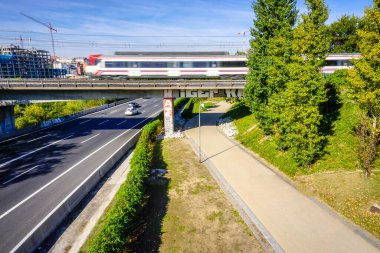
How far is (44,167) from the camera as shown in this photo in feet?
83.8

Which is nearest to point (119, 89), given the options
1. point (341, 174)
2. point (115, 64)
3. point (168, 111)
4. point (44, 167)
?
point (168, 111)

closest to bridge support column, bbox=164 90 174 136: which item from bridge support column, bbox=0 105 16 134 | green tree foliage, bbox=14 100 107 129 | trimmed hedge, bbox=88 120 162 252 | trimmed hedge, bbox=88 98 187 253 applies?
trimmed hedge, bbox=88 98 187 253

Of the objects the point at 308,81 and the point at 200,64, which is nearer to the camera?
the point at 308,81

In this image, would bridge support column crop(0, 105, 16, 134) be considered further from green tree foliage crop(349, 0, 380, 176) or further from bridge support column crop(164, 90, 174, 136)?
green tree foliage crop(349, 0, 380, 176)

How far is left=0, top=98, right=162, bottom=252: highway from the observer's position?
16.6m

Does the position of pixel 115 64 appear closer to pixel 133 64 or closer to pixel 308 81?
pixel 133 64

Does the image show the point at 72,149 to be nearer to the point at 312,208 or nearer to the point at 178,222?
the point at 178,222

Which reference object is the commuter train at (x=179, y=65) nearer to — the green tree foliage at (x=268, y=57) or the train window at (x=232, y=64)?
A: the train window at (x=232, y=64)

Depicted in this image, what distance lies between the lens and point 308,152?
2005 cm

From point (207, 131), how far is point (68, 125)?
25.1 meters

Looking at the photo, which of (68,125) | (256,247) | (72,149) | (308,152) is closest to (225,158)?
(308,152)

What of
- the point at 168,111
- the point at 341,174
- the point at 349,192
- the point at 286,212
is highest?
the point at 168,111

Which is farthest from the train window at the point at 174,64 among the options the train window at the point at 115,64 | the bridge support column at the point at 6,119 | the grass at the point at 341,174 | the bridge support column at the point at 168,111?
the bridge support column at the point at 6,119

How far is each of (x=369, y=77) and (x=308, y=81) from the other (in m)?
3.66
